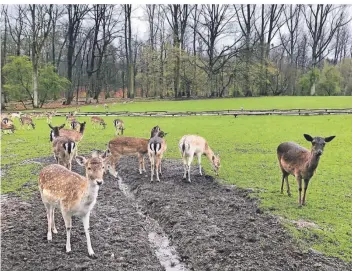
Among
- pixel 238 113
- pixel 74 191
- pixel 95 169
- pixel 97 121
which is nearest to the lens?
pixel 95 169

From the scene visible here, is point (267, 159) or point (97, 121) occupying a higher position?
point (97, 121)

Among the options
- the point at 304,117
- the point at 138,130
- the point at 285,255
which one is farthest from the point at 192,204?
the point at 304,117

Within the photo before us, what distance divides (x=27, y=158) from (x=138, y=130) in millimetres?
8127

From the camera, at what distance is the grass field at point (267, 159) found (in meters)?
6.70

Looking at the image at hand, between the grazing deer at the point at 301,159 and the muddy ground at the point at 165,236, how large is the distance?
1122 millimetres

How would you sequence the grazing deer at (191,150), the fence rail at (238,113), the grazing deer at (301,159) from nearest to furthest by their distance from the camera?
the grazing deer at (301,159)
the grazing deer at (191,150)
the fence rail at (238,113)

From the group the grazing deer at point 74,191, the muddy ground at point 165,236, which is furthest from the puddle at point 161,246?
the grazing deer at point 74,191

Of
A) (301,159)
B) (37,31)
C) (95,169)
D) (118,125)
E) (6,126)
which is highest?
(37,31)

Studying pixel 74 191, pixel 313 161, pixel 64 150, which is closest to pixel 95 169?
pixel 74 191

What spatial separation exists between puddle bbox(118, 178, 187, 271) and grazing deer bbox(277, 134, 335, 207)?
10.2 ft

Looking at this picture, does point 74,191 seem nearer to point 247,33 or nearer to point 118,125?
point 118,125

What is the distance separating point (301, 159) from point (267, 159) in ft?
16.4

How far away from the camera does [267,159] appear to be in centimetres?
1246

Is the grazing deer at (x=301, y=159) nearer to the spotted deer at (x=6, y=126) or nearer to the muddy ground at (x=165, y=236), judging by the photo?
the muddy ground at (x=165, y=236)
